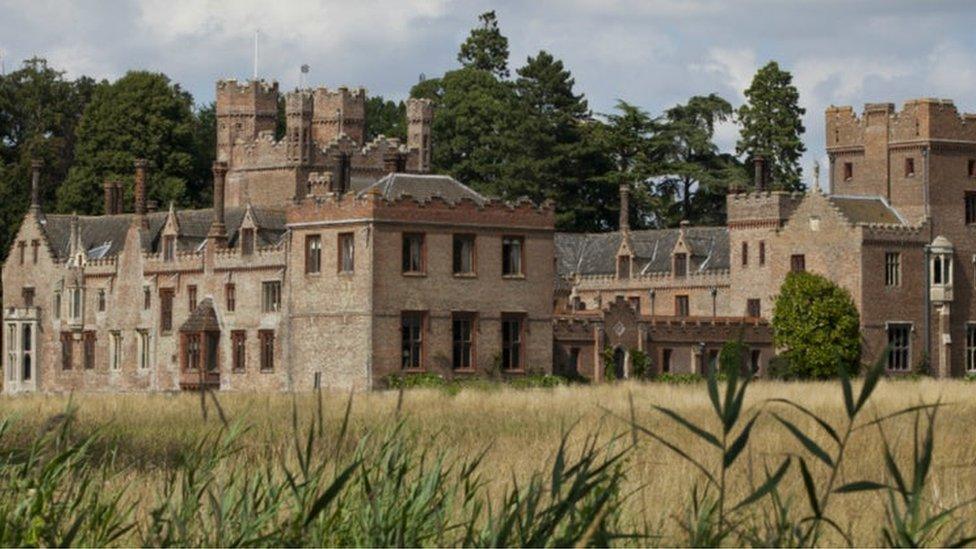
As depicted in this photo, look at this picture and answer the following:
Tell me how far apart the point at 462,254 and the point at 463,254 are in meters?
0.04

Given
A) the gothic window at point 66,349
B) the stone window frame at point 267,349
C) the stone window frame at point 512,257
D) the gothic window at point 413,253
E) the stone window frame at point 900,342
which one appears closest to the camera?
the gothic window at point 413,253

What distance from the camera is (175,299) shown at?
61781 mm

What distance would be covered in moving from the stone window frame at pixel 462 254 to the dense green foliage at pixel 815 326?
10.7 metres

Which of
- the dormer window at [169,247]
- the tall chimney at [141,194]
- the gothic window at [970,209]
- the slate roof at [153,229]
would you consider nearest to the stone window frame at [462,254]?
the slate roof at [153,229]

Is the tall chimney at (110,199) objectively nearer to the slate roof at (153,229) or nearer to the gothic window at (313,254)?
the slate roof at (153,229)

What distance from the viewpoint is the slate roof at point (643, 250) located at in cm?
6975

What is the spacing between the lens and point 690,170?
3533 inches

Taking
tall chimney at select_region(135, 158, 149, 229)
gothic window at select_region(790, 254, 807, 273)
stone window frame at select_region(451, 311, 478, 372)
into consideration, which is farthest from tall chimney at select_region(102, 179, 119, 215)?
gothic window at select_region(790, 254, 807, 273)

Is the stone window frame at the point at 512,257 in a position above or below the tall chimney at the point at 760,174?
below

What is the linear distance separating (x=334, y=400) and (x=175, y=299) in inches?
1079

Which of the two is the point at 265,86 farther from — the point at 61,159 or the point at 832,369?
the point at 832,369

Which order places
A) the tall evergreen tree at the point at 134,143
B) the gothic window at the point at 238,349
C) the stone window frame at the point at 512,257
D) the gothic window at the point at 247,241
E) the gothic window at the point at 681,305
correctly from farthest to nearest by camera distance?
1. the tall evergreen tree at the point at 134,143
2. the gothic window at the point at 681,305
3. the gothic window at the point at 247,241
4. the gothic window at the point at 238,349
5. the stone window frame at the point at 512,257

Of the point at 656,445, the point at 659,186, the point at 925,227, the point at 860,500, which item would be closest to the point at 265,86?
the point at 659,186

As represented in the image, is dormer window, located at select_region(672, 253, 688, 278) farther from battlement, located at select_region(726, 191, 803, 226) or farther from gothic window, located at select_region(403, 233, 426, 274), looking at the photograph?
gothic window, located at select_region(403, 233, 426, 274)
